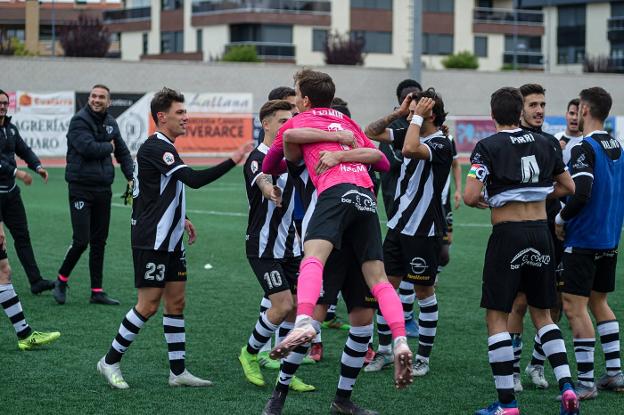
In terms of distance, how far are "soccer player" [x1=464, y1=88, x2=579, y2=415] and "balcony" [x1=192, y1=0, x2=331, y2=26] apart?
61.8 m

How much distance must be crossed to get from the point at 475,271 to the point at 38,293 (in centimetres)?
571

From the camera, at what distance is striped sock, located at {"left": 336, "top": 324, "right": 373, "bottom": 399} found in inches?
267

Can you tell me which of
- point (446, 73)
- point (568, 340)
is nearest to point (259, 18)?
point (446, 73)

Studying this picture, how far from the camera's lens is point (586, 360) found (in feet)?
24.1

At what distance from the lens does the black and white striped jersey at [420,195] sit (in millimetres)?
8164

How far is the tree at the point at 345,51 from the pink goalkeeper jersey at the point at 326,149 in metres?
59.5

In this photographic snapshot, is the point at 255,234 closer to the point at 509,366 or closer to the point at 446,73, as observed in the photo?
the point at 509,366

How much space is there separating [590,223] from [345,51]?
59.2 metres

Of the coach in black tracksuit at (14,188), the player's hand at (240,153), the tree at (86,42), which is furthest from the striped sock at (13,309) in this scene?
the tree at (86,42)

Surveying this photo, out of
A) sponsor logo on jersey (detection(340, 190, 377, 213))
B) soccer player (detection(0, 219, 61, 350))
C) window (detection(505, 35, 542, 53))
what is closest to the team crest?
sponsor logo on jersey (detection(340, 190, 377, 213))

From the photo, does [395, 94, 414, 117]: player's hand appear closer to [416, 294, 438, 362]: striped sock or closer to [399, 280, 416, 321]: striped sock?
[416, 294, 438, 362]: striped sock

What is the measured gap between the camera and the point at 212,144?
1458 inches

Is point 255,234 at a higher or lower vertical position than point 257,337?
higher

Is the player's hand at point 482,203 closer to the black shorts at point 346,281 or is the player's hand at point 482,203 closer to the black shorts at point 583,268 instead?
the black shorts at point 346,281
